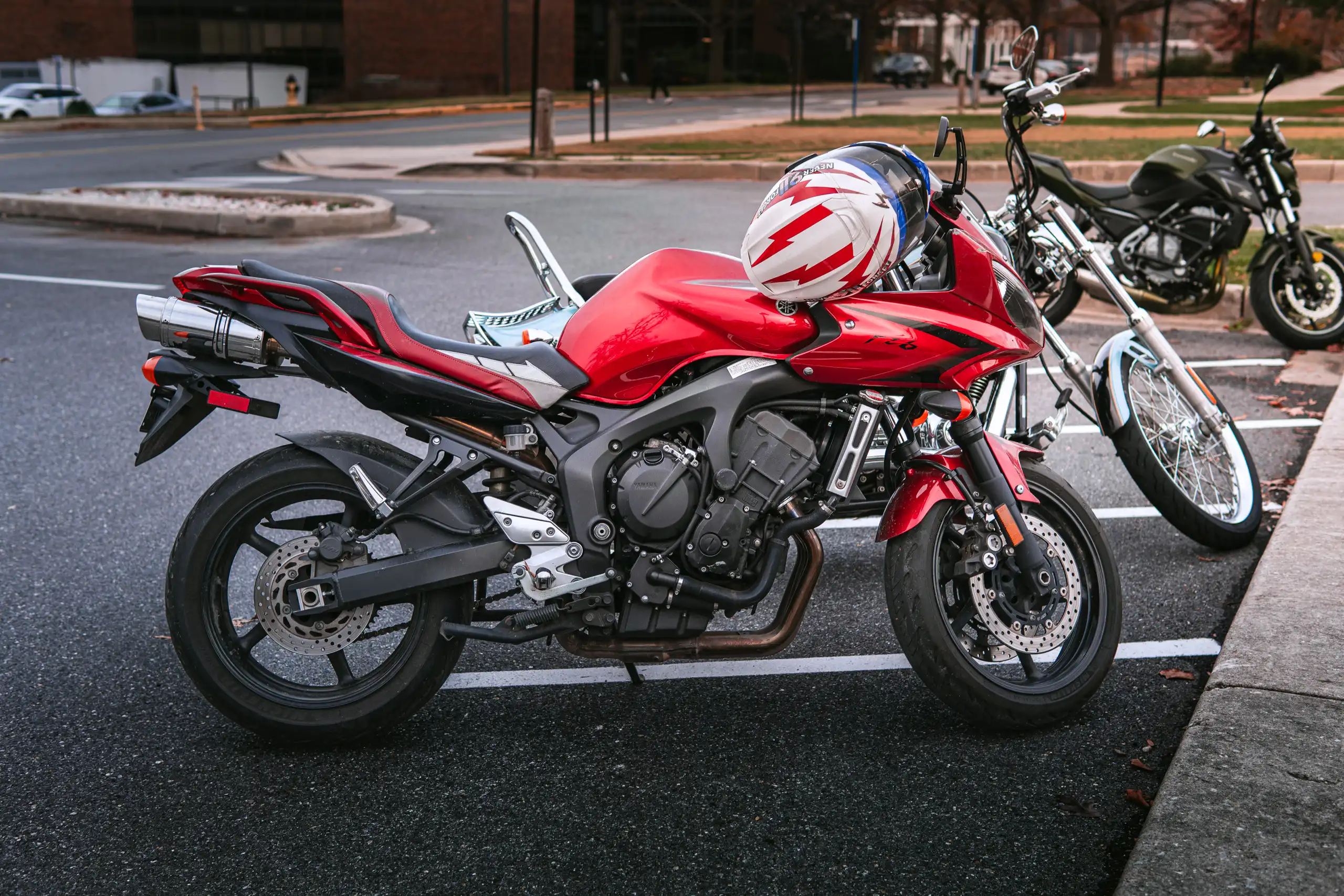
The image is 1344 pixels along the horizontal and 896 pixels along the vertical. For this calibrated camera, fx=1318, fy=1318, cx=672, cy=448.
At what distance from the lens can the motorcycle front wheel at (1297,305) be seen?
317 inches

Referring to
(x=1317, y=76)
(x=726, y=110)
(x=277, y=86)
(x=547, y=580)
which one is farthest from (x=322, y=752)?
(x=1317, y=76)

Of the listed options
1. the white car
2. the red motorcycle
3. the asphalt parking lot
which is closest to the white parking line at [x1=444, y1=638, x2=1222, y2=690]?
the asphalt parking lot

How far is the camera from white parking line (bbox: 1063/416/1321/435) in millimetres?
6719

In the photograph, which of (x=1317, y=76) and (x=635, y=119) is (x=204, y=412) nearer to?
(x=635, y=119)

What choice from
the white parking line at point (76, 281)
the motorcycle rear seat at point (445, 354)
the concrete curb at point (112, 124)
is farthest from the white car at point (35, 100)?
the motorcycle rear seat at point (445, 354)

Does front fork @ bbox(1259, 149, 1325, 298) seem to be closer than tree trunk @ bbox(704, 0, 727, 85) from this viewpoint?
Yes

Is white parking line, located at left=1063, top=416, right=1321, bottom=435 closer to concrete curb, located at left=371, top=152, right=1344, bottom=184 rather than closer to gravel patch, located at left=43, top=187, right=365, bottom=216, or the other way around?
gravel patch, located at left=43, top=187, right=365, bottom=216

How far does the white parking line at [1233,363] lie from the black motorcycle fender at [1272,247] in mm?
543

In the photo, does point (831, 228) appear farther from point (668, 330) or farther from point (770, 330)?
point (668, 330)

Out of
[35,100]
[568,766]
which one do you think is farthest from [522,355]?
[35,100]

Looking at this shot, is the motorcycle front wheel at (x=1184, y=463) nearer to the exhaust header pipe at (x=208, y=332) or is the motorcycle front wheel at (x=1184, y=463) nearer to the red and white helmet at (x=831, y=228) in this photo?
the red and white helmet at (x=831, y=228)

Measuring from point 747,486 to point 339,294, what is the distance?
1.17m

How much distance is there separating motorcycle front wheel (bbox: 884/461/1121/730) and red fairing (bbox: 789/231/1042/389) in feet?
1.25

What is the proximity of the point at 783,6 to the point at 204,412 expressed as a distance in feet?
201
